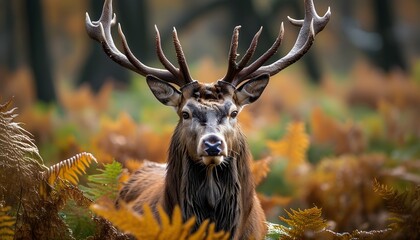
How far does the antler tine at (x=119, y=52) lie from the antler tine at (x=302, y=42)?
0.65 m

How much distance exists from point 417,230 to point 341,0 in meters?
47.4

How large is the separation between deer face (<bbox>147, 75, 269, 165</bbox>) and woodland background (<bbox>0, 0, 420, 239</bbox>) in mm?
730

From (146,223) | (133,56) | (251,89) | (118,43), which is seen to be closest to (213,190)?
(251,89)

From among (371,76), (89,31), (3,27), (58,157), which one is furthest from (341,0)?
(89,31)

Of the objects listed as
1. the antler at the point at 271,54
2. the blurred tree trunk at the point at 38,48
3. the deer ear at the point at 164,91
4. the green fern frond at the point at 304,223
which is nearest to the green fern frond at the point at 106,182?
the deer ear at the point at 164,91

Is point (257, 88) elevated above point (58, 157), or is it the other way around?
point (58, 157)

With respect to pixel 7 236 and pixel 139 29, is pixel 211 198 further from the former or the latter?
pixel 139 29

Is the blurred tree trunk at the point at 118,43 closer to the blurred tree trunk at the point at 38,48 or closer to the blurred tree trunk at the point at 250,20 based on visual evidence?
the blurred tree trunk at the point at 38,48

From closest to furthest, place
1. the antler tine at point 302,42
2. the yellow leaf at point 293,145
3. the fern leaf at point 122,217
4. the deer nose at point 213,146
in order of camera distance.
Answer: the fern leaf at point 122,217 → the deer nose at point 213,146 → the antler tine at point 302,42 → the yellow leaf at point 293,145

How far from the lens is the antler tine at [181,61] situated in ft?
22.8

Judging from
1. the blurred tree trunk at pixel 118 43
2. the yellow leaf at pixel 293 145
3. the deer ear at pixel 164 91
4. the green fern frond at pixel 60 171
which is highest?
the blurred tree trunk at pixel 118 43

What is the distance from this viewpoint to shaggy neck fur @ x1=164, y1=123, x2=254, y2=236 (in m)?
6.71

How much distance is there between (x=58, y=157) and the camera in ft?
41.0

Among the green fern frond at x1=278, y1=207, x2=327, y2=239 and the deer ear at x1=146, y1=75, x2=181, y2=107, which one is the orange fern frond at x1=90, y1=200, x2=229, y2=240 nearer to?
the green fern frond at x1=278, y1=207, x2=327, y2=239
